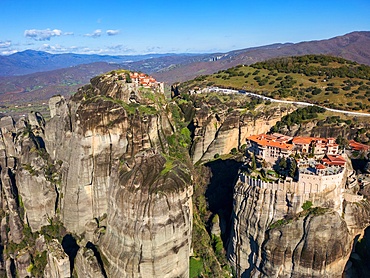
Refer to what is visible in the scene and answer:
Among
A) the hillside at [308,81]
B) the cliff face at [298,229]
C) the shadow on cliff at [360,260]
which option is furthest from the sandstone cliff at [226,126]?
the shadow on cliff at [360,260]

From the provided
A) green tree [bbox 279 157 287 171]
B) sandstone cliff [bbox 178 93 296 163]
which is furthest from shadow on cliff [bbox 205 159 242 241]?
green tree [bbox 279 157 287 171]

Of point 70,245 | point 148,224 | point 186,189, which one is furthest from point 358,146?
point 70,245

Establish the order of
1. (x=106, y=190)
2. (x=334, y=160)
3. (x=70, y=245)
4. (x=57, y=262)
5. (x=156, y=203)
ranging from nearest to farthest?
(x=156, y=203)
(x=57, y=262)
(x=334, y=160)
(x=70, y=245)
(x=106, y=190)

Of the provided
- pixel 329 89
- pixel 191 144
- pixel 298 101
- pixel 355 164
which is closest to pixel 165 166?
pixel 191 144

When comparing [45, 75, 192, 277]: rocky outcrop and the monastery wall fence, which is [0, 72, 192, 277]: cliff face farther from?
the monastery wall fence

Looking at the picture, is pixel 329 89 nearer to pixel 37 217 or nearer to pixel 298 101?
pixel 298 101

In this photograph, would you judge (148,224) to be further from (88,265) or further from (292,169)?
(292,169)
